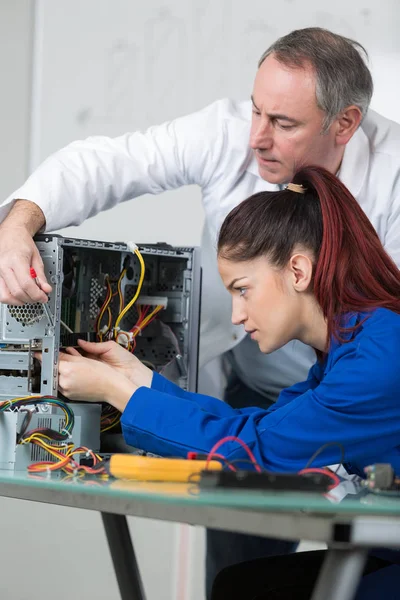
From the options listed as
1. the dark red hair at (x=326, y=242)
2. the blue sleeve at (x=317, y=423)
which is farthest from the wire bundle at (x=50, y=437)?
the dark red hair at (x=326, y=242)

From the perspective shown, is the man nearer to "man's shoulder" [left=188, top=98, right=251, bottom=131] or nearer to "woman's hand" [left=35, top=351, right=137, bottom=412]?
"man's shoulder" [left=188, top=98, right=251, bottom=131]

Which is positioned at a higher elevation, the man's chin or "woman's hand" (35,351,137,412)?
the man's chin

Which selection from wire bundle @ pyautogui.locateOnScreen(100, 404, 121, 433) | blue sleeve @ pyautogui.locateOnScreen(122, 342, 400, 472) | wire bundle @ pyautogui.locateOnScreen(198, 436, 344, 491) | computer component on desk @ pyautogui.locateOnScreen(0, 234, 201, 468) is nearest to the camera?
wire bundle @ pyautogui.locateOnScreen(198, 436, 344, 491)

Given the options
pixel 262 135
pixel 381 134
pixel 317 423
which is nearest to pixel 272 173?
pixel 262 135

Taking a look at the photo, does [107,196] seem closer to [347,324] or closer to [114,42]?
[347,324]

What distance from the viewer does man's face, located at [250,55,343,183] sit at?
1893 millimetres

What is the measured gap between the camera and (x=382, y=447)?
4.33 ft

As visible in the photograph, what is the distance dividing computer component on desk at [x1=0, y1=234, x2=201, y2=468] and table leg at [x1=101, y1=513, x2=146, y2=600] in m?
0.19

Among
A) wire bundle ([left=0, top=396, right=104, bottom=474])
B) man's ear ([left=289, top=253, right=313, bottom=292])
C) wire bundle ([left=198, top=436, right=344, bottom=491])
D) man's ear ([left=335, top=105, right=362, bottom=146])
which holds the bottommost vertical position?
wire bundle ([left=0, top=396, right=104, bottom=474])

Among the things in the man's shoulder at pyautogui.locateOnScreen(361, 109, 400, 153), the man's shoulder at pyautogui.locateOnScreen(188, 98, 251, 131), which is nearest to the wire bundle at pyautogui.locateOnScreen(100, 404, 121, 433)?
the man's shoulder at pyautogui.locateOnScreen(188, 98, 251, 131)

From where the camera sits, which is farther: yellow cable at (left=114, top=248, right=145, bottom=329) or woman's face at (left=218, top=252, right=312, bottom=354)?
yellow cable at (left=114, top=248, right=145, bottom=329)

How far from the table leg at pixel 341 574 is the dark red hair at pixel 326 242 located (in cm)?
55

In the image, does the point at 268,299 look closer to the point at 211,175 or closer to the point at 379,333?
the point at 379,333

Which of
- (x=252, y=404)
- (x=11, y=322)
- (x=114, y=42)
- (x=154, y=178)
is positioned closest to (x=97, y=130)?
(x=114, y=42)
